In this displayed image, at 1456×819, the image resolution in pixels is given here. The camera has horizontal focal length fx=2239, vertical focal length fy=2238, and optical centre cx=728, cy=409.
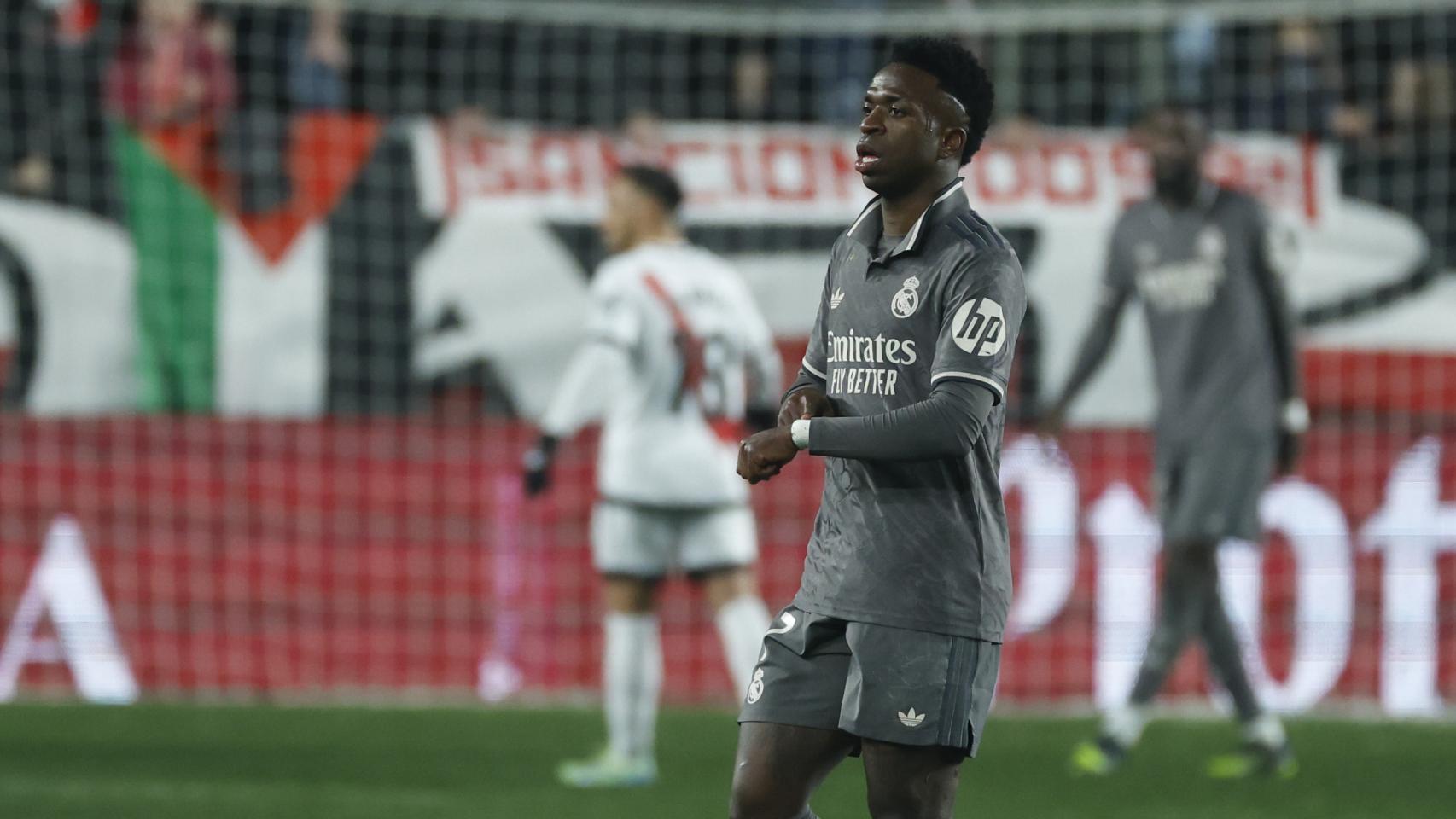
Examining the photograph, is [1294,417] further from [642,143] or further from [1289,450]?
[642,143]

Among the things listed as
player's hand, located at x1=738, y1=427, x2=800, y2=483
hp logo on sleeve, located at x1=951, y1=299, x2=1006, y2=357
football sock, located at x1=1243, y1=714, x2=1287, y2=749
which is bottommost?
football sock, located at x1=1243, y1=714, x2=1287, y2=749

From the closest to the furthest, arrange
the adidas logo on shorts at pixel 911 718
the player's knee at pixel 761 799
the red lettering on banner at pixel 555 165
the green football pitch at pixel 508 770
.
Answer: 1. the adidas logo on shorts at pixel 911 718
2. the player's knee at pixel 761 799
3. the green football pitch at pixel 508 770
4. the red lettering on banner at pixel 555 165

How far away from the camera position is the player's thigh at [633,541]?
24.3 ft

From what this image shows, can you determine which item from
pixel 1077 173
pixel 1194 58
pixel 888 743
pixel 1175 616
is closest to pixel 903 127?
pixel 888 743

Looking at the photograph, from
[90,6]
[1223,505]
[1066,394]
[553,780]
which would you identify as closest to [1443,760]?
[1223,505]

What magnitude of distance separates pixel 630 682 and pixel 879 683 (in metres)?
3.53

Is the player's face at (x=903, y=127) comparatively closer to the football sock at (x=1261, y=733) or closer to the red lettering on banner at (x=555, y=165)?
the football sock at (x=1261, y=733)

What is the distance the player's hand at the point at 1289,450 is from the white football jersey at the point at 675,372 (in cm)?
173

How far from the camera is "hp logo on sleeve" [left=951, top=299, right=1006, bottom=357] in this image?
3793 millimetres

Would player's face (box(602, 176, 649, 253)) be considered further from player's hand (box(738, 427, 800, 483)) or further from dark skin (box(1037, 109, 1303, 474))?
player's hand (box(738, 427, 800, 483))

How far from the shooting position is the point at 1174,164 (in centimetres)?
745

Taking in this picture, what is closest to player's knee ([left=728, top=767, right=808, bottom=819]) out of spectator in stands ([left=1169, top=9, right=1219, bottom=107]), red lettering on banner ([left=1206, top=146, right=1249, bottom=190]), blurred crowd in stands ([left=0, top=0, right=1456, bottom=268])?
blurred crowd in stands ([left=0, top=0, right=1456, bottom=268])

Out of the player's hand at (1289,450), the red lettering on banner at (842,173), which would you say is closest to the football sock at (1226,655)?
the player's hand at (1289,450)

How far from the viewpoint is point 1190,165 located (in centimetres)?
748
